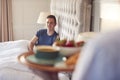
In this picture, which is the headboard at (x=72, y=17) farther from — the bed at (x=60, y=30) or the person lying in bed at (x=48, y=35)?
the person lying in bed at (x=48, y=35)

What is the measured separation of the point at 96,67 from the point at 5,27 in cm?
443

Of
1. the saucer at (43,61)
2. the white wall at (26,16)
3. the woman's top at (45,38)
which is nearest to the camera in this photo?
the saucer at (43,61)

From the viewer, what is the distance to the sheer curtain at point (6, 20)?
15.6 feet

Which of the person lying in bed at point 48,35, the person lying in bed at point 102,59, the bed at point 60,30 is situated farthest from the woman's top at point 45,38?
the person lying in bed at point 102,59

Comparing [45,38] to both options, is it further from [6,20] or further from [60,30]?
[6,20]

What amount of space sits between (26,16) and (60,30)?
1518mm

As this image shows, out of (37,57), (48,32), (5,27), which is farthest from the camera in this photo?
(5,27)

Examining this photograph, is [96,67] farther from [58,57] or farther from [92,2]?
[92,2]

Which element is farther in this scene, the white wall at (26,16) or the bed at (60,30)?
the white wall at (26,16)

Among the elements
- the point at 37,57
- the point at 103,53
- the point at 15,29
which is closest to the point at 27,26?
the point at 15,29

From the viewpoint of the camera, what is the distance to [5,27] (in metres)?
4.81

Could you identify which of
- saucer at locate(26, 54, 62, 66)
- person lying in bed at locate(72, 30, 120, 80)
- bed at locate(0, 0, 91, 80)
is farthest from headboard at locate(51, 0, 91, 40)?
person lying in bed at locate(72, 30, 120, 80)

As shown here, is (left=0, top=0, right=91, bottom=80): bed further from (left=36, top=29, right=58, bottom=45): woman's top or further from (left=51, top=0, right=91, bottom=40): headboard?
(left=36, top=29, right=58, bottom=45): woman's top

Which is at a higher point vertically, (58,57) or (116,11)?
(116,11)
